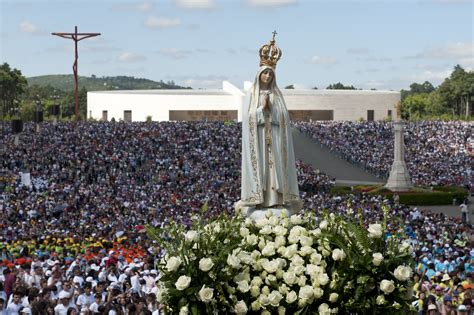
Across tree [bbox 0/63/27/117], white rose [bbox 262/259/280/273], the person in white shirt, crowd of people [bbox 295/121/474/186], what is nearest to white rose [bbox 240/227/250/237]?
white rose [bbox 262/259/280/273]

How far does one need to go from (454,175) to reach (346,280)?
47.9 meters

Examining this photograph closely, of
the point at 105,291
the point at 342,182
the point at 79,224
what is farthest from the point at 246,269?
the point at 342,182

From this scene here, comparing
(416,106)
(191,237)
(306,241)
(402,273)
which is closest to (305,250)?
(306,241)

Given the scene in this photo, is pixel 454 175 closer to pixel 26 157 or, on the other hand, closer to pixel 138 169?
pixel 138 169

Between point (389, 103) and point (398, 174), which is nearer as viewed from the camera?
point (398, 174)

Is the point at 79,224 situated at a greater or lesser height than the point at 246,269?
lesser

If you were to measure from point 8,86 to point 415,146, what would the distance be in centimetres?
5422

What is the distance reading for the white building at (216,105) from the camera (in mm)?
101438

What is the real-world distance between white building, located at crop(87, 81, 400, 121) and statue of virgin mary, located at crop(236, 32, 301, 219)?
91.2 meters

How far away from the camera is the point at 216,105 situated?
103m

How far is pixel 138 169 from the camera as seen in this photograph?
48.6 meters

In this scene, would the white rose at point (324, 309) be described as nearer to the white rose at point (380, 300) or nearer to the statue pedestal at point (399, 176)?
the white rose at point (380, 300)

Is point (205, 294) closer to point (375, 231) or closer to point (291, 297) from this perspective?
point (291, 297)

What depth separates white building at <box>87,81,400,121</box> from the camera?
101 m
